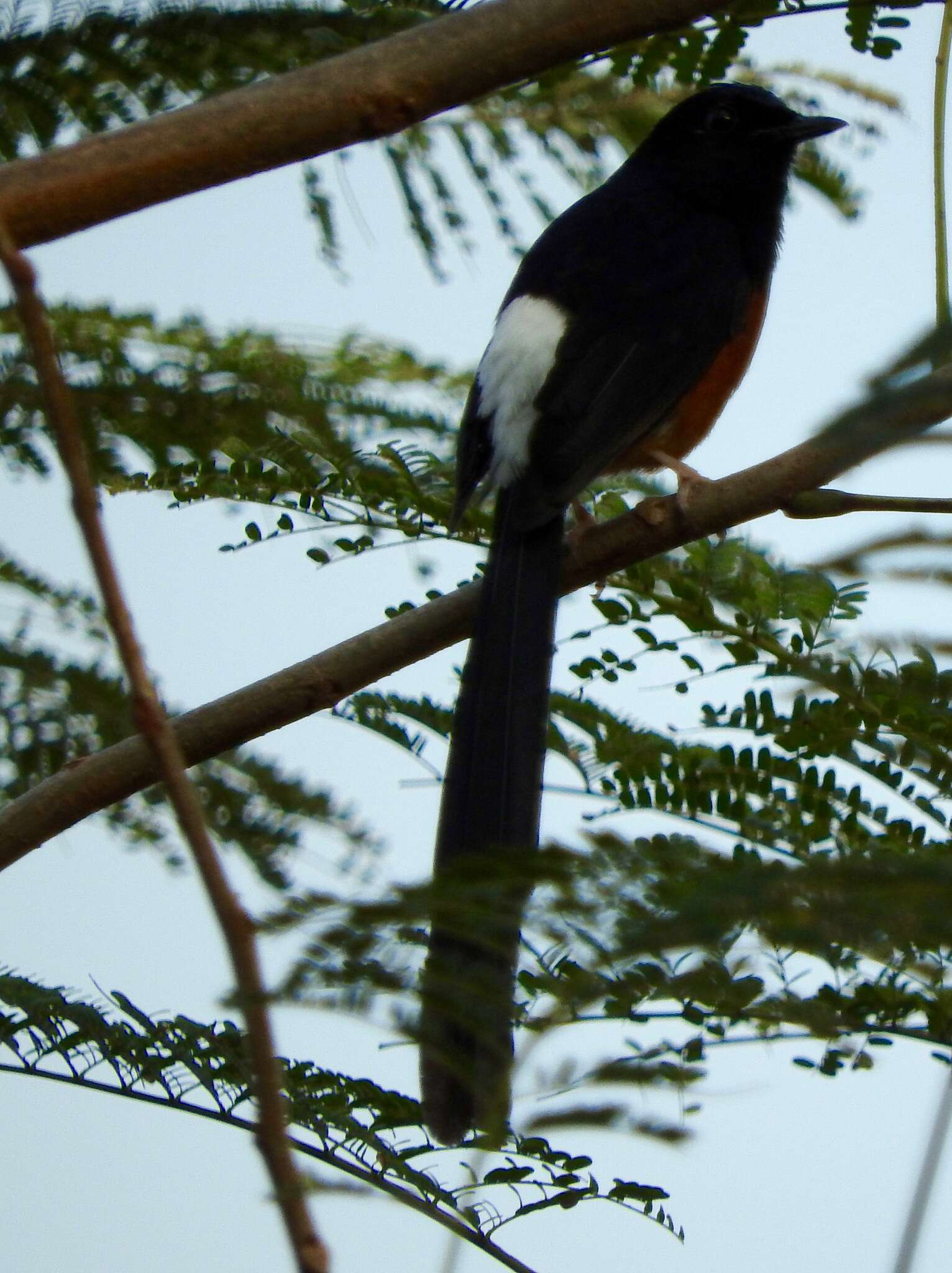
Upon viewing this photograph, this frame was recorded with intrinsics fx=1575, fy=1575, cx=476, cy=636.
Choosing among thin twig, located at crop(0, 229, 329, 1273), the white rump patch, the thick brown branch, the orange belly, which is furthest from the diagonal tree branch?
thin twig, located at crop(0, 229, 329, 1273)

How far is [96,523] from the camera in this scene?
3.40 ft

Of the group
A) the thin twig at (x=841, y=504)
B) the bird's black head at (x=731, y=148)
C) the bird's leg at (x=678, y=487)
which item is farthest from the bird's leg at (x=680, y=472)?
the bird's black head at (x=731, y=148)

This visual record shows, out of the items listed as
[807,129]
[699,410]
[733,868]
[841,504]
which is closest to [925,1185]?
[733,868]

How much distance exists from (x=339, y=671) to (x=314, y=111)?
2.86 ft

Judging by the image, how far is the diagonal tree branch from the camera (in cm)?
240

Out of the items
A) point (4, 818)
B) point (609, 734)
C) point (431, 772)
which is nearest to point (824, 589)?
point (609, 734)

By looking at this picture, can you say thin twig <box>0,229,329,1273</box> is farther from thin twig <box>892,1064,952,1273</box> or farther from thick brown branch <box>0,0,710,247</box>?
thick brown branch <box>0,0,710,247</box>

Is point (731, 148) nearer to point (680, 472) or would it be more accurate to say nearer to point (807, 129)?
point (807, 129)

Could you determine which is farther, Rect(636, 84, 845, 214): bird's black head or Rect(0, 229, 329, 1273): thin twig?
Rect(636, 84, 845, 214): bird's black head

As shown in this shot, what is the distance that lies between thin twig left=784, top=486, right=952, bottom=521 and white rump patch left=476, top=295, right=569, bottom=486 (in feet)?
2.77

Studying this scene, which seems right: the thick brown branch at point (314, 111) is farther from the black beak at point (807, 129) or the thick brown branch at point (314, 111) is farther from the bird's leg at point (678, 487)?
the black beak at point (807, 129)

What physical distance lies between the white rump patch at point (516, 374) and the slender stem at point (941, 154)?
1075 mm

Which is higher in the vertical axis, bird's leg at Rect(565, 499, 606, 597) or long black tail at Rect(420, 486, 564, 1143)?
bird's leg at Rect(565, 499, 606, 597)

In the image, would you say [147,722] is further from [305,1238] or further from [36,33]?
[36,33]
